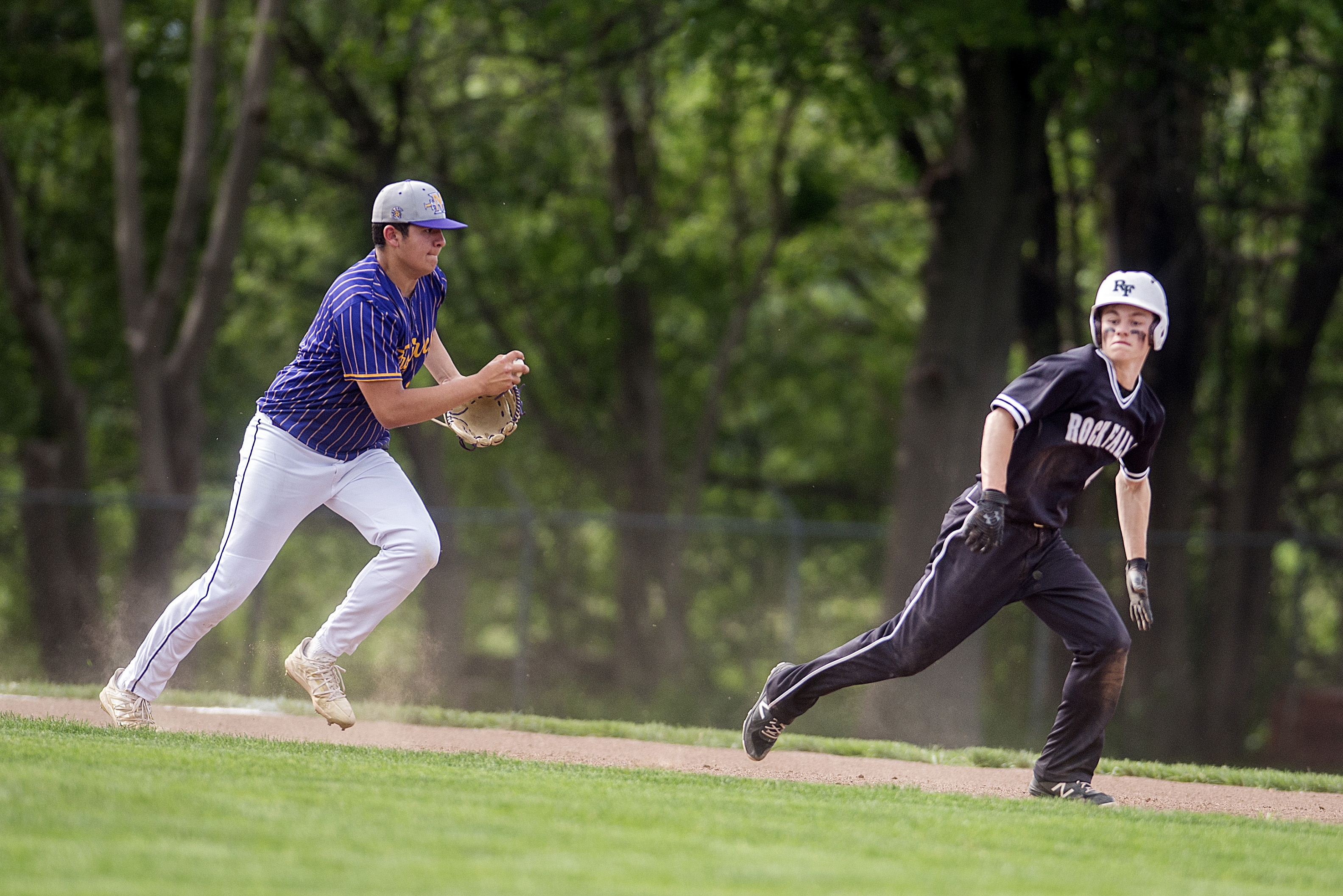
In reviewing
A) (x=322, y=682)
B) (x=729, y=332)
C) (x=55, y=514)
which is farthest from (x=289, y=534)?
(x=729, y=332)

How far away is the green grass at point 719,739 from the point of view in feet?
24.6

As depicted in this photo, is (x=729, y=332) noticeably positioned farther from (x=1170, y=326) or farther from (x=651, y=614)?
(x=1170, y=326)

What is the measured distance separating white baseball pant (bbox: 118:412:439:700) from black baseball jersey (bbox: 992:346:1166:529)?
7.60ft

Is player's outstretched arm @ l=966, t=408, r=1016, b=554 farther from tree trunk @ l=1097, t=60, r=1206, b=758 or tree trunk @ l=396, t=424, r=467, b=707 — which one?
tree trunk @ l=396, t=424, r=467, b=707

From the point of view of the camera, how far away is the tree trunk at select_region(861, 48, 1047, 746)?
13.5 meters

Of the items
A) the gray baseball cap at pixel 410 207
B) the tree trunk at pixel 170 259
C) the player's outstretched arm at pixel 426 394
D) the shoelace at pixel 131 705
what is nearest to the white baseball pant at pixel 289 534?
the shoelace at pixel 131 705

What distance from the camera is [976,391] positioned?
13633 mm

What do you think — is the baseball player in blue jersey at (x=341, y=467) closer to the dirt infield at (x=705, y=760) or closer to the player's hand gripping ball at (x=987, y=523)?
the dirt infield at (x=705, y=760)

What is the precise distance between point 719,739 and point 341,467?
2.82m

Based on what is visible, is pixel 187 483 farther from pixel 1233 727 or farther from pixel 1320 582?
pixel 1320 582

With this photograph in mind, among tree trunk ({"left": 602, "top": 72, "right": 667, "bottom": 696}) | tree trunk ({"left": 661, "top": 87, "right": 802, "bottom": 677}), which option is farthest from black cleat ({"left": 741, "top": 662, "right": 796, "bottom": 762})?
tree trunk ({"left": 602, "top": 72, "right": 667, "bottom": 696})

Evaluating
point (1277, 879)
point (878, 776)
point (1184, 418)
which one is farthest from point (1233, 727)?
point (1277, 879)

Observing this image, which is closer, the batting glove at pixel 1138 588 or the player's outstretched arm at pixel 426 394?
the player's outstretched arm at pixel 426 394

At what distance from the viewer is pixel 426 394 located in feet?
19.4
